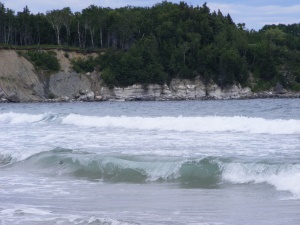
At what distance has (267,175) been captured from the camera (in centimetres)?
1403

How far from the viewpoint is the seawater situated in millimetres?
10977

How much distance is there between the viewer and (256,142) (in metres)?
20.8

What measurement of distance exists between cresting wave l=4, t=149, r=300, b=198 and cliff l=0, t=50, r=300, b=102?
2719 inches

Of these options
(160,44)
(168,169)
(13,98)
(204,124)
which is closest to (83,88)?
(13,98)

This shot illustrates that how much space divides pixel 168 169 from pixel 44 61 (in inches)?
3045

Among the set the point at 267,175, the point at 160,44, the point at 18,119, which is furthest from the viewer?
the point at 160,44

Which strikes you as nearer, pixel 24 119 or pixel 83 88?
pixel 24 119

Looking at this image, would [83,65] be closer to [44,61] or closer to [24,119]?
[44,61]

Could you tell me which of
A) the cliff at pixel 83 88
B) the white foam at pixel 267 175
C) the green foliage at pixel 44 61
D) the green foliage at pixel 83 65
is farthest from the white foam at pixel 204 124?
the green foliage at pixel 83 65

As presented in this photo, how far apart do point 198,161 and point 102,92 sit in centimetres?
7480

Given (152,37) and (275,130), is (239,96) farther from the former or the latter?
(275,130)

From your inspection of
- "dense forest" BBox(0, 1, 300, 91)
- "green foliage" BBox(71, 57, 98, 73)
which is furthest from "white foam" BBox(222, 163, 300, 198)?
"green foliage" BBox(71, 57, 98, 73)

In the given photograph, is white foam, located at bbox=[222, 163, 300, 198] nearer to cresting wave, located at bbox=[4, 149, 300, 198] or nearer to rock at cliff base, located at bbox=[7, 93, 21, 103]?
cresting wave, located at bbox=[4, 149, 300, 198]

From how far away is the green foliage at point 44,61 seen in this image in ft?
297
